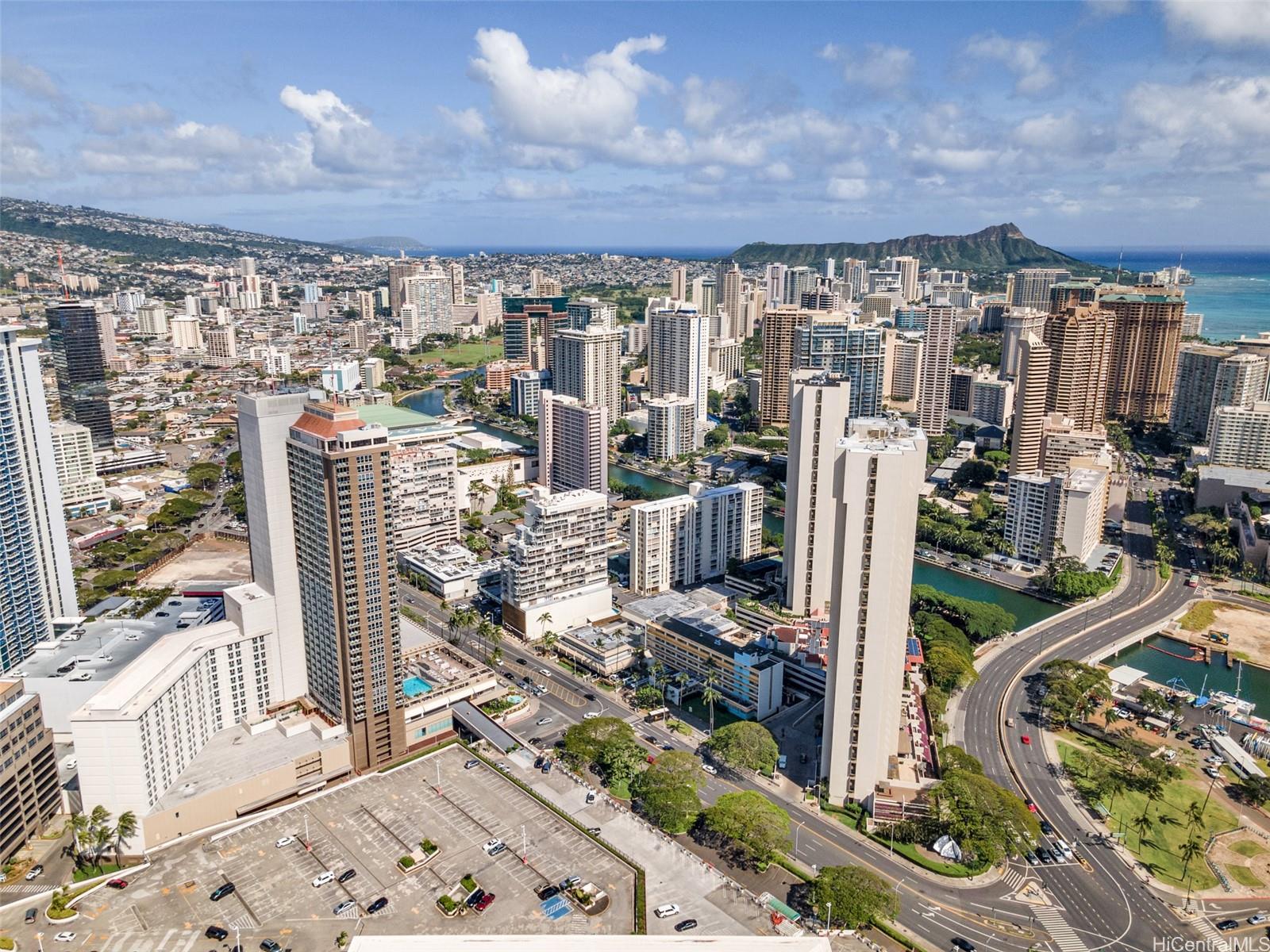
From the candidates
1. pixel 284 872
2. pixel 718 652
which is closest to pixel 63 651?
pixel 284 872

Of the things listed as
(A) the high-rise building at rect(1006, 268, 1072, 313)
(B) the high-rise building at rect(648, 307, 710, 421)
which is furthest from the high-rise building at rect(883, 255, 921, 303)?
(B) the high-rise building at rect(648, 307, 710, 421)

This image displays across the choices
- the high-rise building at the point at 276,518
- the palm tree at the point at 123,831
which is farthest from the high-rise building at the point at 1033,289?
the palm tree at the point at 123,831

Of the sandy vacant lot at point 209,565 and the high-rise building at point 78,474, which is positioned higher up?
the high-rise building at point 78,474

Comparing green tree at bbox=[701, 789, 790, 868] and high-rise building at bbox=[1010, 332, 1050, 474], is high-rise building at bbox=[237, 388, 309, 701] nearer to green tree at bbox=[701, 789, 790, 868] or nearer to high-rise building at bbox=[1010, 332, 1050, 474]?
green tree at bbox=[701, 789, 790, 868]

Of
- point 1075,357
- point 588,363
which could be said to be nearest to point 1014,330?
point 1075,357

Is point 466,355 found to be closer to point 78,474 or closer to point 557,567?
point 78,474

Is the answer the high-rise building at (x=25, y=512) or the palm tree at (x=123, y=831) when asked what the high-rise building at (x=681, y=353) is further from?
the palm tree at (x=123, y=831)
